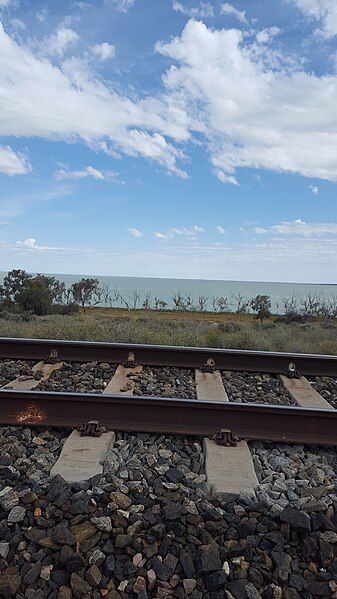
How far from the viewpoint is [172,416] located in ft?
14.4

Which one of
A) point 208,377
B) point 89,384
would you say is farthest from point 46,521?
point 208,377

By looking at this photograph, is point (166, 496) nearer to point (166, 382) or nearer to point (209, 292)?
point (166, 382)

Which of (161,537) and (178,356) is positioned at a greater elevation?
(178,356)

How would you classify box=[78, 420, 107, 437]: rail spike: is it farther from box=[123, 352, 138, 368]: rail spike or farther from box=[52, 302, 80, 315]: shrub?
box=[52, 302, 80, 315]: shrub

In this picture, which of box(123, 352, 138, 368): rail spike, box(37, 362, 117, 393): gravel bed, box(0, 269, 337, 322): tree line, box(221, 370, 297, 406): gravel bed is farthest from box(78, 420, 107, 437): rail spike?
box(0, 269, 337, 322): tree line

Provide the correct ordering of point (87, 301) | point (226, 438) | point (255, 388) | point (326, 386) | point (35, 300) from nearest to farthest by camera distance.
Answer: point (226, 438) < point (255, 388) < point (326, 386) < point (35, 300) < point (87, 301)

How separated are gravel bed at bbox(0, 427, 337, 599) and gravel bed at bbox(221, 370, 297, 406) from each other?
202cm

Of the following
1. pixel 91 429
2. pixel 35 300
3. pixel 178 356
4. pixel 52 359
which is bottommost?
pixel 91 429

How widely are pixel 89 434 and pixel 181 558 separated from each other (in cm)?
171

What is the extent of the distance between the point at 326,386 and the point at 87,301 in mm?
18466

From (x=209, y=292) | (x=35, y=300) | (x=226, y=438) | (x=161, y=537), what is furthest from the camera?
(x=209, y=292)

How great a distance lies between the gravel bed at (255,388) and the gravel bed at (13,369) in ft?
8.74

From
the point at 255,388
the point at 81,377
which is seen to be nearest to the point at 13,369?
the point at 81,377

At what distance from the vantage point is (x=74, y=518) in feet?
9.34
